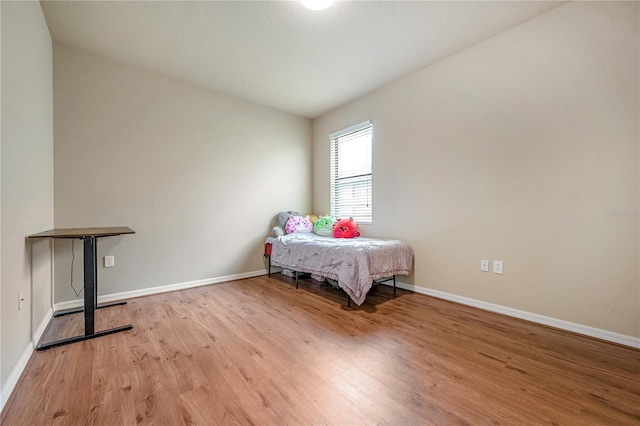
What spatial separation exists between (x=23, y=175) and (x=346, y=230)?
288 cm

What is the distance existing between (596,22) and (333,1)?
194 centimetres

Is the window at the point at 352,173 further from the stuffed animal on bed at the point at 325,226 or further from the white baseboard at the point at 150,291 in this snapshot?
the white baseboard at the point at 150,291

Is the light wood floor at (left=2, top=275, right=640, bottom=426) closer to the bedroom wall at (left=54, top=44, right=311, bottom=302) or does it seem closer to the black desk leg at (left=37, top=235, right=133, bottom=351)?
the black desk leg at (left=37, top=235, right=133, bottom=351)

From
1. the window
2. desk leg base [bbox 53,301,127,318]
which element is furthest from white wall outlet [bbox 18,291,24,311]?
the window

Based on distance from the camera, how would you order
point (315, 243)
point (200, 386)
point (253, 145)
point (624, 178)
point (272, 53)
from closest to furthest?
point (200, 386) → point (624, 178) → point (272, 53) → point (315, 243) → point (253, 145)

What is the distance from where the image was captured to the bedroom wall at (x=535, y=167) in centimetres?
189

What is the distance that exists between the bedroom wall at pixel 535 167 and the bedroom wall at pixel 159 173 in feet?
6.89

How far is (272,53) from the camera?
2711 millimetres

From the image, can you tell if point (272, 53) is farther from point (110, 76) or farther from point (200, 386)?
point (200, 386)

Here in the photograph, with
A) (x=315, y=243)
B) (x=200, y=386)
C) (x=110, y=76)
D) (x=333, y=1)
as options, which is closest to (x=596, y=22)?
(x=333, y=1)

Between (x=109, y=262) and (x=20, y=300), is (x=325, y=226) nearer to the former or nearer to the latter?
(x=109, y=262)

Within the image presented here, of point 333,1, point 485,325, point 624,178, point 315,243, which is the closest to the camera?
point 624,178

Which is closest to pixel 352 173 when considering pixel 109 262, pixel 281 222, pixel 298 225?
pixel 298 225

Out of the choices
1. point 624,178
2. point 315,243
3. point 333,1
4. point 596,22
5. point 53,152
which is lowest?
point 315,243
